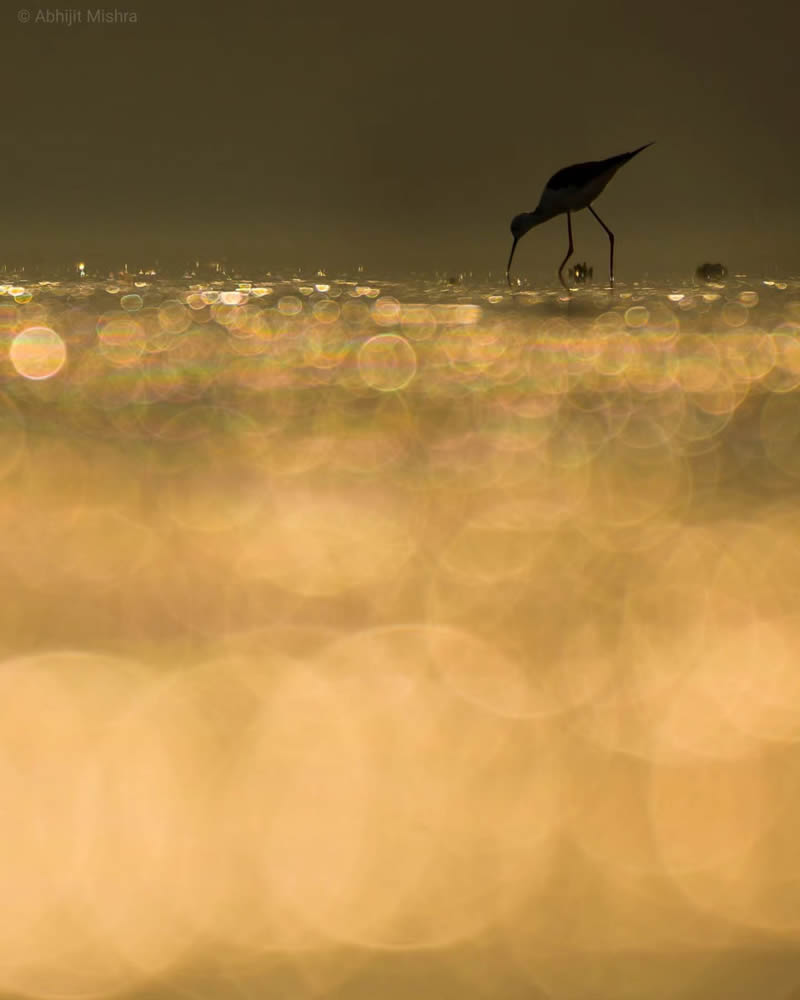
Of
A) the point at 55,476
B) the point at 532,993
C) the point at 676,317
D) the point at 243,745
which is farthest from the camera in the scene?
the point at 676,317

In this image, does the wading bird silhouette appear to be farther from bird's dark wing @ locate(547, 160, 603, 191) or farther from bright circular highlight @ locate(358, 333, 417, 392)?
bright circular highlight @ locate(358, 333, 417, 392)

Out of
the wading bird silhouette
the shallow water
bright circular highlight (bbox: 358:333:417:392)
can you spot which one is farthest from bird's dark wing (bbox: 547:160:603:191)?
the shallow water

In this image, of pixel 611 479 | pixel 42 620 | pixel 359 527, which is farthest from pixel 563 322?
pixel 42 620

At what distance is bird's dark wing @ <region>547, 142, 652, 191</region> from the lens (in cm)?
1522

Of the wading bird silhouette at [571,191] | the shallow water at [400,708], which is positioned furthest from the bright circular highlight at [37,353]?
the wading bird silhouette at [571,191]

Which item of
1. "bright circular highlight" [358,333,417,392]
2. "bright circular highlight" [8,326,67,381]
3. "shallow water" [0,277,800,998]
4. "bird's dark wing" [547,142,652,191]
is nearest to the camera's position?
"shallow water" [0,277,800,998]

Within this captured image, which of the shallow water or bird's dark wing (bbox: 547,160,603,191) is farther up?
bird's dark wing (bbox: 547,160,603,191)

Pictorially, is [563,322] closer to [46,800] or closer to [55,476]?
[55,476]

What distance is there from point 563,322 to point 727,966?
11.7m

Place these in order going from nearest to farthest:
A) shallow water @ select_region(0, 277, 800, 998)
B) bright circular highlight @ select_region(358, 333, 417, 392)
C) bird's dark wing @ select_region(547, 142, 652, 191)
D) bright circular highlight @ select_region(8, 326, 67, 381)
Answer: shallow water @ select_region(0, 277, 800, 998)
bright circular highlight @ select_region(358, 333, 417, 392)
bright circular highlight @ select_region(8, 326, 67, 381)
bird's dark wing @ select_region(547, 142, 652, 191)

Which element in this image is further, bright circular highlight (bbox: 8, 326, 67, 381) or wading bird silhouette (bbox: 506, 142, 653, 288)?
wading bird silhouette (bbox: 506, 142, 653, 288)

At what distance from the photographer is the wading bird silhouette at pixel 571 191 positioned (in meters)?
15.7

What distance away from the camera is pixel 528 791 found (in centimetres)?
197

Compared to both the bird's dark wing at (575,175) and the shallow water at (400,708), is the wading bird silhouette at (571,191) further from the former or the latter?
Answer: the shallow water at (400,708)
